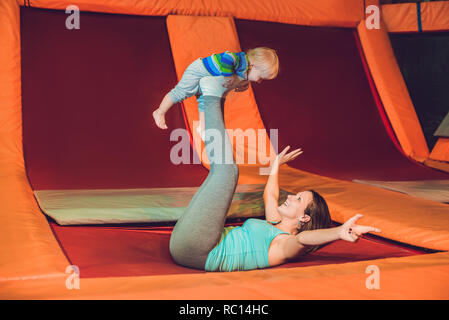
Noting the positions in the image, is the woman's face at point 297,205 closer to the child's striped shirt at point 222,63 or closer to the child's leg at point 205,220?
the child's leg at point 205,220

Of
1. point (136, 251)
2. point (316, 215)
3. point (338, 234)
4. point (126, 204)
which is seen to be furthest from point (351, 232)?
point (126, 204)

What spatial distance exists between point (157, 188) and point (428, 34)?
102 inches

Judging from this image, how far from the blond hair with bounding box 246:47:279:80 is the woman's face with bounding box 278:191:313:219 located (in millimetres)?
416

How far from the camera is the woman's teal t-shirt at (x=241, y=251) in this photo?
47.4 inches

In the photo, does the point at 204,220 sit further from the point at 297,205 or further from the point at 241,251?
the point at 297,205

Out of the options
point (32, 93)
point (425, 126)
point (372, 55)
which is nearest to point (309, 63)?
point (372, 55)

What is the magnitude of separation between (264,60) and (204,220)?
55cm

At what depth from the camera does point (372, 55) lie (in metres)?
3.27

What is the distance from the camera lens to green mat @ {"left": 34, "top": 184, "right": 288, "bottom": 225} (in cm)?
154

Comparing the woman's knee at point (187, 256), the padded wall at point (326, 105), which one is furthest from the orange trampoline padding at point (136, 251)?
the padded wall at point (326, 105)

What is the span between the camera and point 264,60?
1439 mm

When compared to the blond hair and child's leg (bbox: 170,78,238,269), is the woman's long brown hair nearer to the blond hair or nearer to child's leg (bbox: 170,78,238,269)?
child's leg (bbox: 170,78,238,269)

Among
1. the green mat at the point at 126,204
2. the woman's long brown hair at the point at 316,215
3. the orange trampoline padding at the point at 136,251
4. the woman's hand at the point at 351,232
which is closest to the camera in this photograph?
the woman's hand at the point at 351,232

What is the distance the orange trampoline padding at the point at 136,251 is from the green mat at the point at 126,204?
4cm
